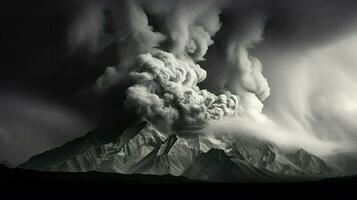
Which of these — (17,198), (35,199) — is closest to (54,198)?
(35,199)

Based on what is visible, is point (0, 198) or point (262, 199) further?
point (262, 199)

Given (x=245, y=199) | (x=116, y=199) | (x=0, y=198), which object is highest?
→ (x=245, y=199)

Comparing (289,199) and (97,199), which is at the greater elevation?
(289,199)

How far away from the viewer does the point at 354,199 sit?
169125 mm

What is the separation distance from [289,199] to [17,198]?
96216 mm

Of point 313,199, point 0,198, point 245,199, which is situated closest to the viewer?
point 0,198

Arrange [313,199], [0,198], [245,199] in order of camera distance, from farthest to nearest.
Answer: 1. [245,199]
2. [313,199]
3. [0,198]

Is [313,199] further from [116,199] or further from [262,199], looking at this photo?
[116,199]

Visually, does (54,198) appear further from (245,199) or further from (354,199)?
(354,199)

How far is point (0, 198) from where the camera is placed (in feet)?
552

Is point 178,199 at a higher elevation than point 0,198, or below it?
higher

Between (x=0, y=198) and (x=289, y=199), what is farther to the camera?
(x=289, y=199)

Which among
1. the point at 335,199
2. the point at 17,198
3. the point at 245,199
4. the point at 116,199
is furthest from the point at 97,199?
the point at 335,199

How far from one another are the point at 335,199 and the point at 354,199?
7425 millimetres
